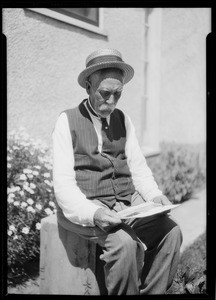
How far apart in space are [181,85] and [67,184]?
9.92 feet

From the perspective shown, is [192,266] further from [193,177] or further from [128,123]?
[193,177]

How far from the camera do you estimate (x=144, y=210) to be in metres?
2.29

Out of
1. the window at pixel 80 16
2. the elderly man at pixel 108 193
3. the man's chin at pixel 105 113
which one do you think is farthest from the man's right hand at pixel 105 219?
the window at pixel 80 16

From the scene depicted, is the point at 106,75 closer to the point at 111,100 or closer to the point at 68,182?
the point at 111,100

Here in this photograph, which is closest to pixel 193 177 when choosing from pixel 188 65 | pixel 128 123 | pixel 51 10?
pixel 188 65

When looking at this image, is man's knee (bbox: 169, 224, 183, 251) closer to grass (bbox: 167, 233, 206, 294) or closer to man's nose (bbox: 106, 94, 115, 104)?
grass (bbox: 167, 233, 206, 294)

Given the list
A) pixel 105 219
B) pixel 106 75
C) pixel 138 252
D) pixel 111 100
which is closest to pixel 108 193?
pixel 105 219

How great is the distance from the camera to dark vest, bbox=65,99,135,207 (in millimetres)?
2398

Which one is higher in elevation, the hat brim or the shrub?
the hat brim

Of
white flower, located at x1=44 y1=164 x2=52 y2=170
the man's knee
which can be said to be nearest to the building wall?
white flower, located at x1=44 y1=164 x2=52 y2=170

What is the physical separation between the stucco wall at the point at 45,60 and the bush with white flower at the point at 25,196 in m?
0.23

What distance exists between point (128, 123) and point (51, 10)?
4.61 ft

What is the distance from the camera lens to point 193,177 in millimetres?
4973

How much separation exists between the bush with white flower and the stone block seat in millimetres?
334
